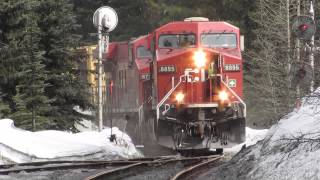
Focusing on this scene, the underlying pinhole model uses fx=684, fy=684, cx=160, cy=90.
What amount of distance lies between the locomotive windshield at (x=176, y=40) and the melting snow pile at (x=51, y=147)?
3.02 m

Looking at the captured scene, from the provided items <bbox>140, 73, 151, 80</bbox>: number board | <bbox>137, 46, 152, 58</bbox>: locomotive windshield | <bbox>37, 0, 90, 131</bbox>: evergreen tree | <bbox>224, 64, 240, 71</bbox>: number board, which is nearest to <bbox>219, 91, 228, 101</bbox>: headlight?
<bbox>224, 64, 240, 71</bbox>: number board

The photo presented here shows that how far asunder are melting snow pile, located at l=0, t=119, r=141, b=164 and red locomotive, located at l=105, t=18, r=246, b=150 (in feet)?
4.30

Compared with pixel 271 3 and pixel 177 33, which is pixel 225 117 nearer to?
pixel 177 33

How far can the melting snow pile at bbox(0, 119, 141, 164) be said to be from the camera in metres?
15.5

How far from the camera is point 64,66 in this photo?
21766 millimetres

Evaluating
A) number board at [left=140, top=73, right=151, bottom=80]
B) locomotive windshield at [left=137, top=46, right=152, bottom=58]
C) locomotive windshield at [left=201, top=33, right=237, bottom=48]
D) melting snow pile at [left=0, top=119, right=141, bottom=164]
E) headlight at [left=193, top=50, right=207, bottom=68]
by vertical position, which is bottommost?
melting snow pile at [left=0, top=119, right=141, bottom=164]

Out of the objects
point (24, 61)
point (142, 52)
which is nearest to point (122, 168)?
point (24, 61)

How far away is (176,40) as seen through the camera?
60.8 ft

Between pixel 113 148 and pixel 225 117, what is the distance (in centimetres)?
305

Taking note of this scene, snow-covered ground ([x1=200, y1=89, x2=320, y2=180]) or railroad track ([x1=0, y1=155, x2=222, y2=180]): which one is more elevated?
snow-covered ground ([x1=200, y1=89, x2=320, y2=180])

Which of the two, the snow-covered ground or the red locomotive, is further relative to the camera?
the red locomotive

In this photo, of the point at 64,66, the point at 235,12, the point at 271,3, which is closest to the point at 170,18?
the point at 235,12

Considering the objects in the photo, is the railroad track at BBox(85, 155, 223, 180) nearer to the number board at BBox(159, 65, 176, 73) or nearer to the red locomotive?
the red locomotive

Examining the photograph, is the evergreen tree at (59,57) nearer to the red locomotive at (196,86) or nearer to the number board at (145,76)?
the number board at (145,76)
